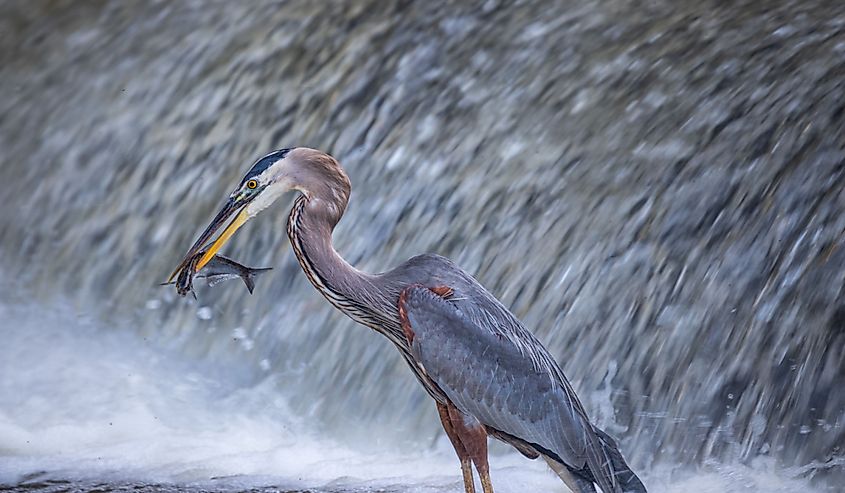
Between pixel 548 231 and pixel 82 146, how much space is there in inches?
104

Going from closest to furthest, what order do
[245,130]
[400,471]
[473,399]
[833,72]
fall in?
1. [473,399]
2. [400,471]
3. [833,72]
4. [245,130]

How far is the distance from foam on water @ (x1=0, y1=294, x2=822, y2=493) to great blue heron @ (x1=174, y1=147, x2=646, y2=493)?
3.40 ft

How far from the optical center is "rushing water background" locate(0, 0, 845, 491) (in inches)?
216

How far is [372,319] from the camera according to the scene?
14.9ft

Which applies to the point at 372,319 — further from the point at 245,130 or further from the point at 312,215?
the point at 245,130

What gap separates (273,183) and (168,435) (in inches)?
77.9

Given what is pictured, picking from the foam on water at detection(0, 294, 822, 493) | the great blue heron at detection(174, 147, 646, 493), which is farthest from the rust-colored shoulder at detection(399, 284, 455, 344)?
the foam on water at detection(0, 294, 822, 493)

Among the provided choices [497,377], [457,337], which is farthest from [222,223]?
[497,377]

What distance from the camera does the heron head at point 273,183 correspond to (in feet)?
14.3

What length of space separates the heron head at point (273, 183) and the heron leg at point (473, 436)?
829 mm

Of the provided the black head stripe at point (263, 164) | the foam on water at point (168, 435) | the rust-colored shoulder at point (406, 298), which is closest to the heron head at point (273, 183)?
the black head stripe at point (263, 164)

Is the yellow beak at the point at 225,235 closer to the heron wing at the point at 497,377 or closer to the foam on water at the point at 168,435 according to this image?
the heron wing at the point at 497,377

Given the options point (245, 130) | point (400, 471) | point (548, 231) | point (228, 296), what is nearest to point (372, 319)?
point (400, 471)

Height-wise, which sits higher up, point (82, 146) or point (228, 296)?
point (82, 146)
